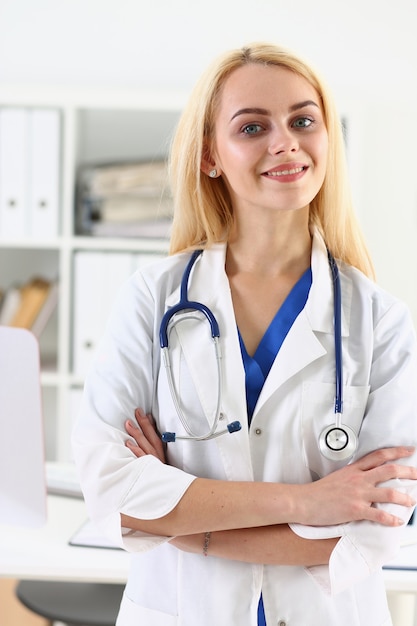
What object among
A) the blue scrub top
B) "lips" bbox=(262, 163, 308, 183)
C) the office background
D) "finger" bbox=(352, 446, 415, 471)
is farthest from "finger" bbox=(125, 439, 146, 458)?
the office background

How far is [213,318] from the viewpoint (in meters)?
1.31

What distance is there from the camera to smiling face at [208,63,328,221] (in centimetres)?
127

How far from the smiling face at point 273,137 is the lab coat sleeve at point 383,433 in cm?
25

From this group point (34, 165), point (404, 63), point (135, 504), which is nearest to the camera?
point (135, 504)

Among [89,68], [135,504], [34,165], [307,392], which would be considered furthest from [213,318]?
[89,68]

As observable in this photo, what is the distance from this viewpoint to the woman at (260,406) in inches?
48.4

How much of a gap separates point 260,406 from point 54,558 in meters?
0.53

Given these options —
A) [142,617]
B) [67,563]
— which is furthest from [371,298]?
[67,563]

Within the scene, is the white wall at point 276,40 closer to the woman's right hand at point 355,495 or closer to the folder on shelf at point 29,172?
the folder on shelf at point 29,172

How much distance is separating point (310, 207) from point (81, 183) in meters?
1.72

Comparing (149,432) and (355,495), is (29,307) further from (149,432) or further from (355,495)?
(355,495)

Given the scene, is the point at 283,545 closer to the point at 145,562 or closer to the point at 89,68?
the point at 145,562

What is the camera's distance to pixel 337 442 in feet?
4.03

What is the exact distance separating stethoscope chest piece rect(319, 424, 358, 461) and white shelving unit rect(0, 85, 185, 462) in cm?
159
